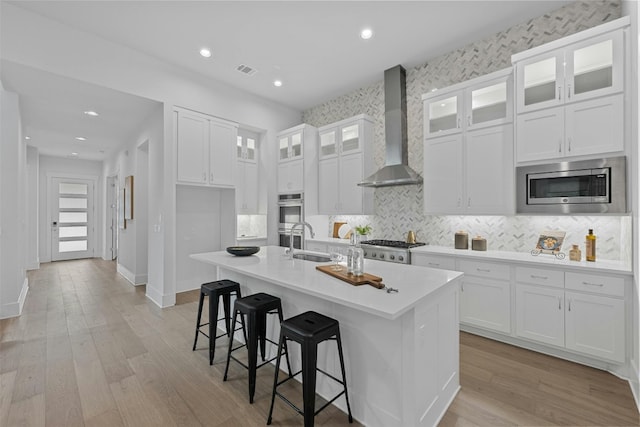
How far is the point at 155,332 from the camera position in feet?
10.5

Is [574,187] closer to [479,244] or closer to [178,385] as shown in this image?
[479,244]

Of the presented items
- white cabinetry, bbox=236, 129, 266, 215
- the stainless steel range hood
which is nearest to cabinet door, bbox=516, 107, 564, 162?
the stainless steel range hood

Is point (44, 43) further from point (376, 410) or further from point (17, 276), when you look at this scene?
point (376, 410)

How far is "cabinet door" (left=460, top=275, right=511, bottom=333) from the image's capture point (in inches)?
112

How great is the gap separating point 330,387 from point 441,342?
32.2 inches

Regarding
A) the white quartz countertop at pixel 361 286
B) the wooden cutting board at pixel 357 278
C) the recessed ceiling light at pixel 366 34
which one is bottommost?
the white quartz countertop at pixel 361 286

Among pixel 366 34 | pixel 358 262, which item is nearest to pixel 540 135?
pixel 366 34

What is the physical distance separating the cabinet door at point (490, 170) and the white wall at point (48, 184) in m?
9.76

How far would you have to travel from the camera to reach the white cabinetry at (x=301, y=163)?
5117 mm

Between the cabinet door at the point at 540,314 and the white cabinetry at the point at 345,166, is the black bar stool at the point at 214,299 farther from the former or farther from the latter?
the cabinet door at the point at 540,314

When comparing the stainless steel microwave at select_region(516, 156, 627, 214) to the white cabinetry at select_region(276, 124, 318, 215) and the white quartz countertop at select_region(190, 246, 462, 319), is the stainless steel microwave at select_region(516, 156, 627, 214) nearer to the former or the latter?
the white quartz countertop at select_region(190, 246, 462, 319)

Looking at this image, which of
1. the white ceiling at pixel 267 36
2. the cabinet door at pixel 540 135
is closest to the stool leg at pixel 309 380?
the cabinet door at pixel 540 135

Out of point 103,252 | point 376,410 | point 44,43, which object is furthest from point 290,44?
point 103,252

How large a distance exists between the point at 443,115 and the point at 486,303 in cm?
230
